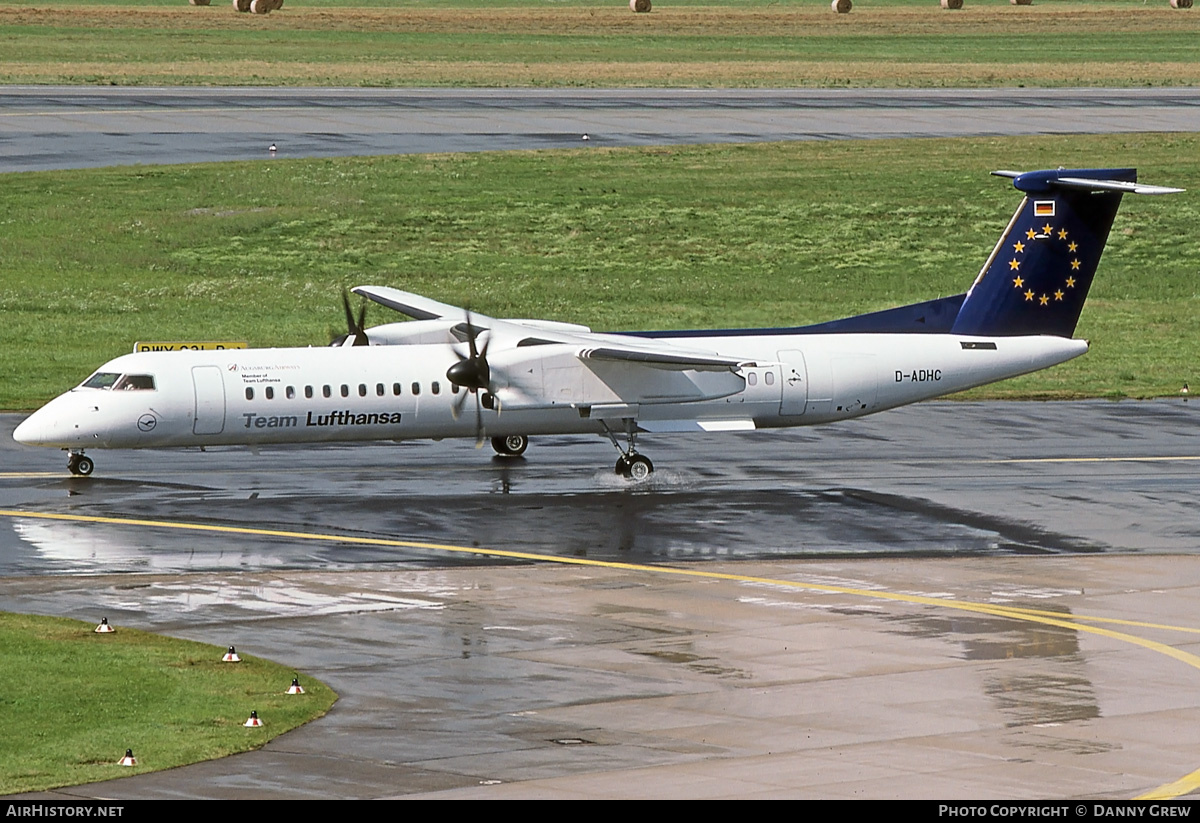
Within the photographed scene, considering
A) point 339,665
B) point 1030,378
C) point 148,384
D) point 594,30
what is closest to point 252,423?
point 148,384

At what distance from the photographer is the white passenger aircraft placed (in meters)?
38.1

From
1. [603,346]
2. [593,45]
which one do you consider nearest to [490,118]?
[593,45]

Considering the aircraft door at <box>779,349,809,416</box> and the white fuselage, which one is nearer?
the white fuselage

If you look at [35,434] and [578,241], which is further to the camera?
[578,241]

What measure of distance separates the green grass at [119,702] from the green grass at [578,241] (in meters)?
31.5

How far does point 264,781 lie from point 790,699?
6.72 metres

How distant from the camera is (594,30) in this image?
140 m

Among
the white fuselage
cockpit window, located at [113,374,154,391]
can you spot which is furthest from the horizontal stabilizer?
cockpit window, located at [113,374,154,391]

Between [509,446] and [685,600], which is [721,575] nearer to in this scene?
[685,600]

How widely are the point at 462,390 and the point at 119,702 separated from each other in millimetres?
16878

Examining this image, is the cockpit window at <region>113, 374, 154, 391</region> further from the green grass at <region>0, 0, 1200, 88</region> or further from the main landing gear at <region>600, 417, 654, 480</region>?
the green grass at <region>0, 0, 1200, 88</region>

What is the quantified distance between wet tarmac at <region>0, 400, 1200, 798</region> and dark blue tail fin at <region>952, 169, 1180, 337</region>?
10.2 ft

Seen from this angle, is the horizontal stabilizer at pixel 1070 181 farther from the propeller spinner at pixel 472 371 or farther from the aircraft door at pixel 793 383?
the propeller spinner at pixel 472 371

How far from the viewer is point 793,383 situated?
4031cm
